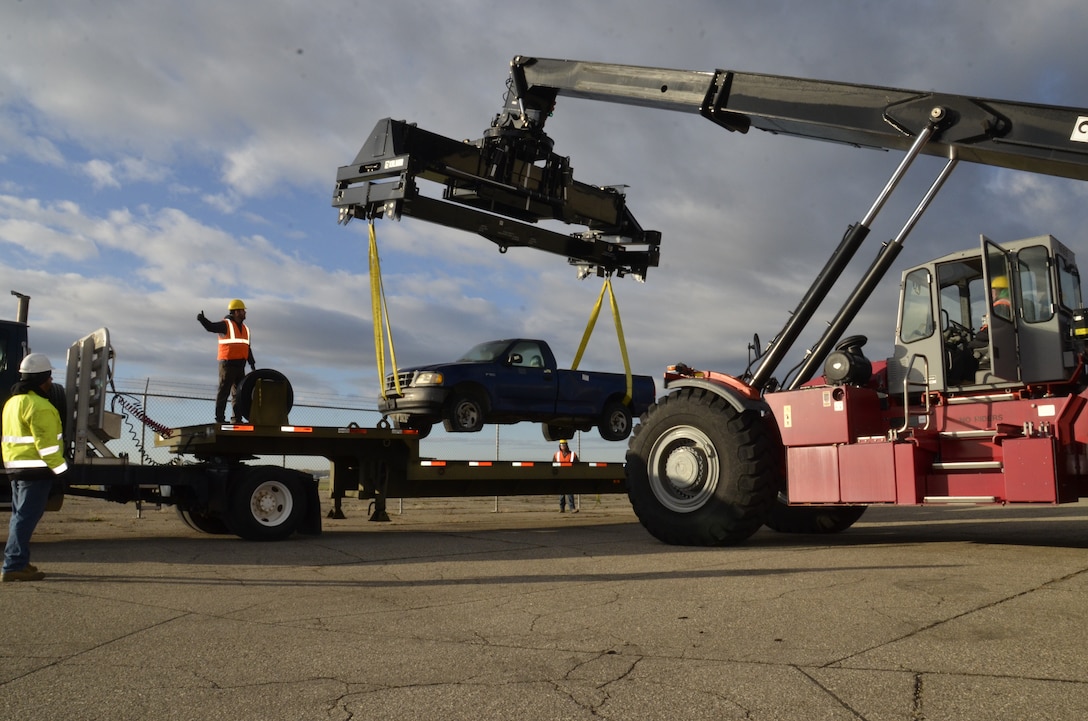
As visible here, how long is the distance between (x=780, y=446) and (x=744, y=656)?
5.47 m

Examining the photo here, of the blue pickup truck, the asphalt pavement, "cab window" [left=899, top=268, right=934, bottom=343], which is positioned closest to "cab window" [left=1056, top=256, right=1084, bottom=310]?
"cab window" [left=899, top=268, right=934, bottom=343]

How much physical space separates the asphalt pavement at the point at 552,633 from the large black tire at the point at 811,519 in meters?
2.19

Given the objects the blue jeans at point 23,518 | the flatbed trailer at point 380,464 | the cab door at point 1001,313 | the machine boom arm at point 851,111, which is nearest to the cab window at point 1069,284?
Result: the cab door at point 1001,313

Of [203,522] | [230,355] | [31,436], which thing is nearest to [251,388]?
Answer: [230,355]

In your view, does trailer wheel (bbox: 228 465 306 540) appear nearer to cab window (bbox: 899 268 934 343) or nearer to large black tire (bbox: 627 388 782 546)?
large black tire (bbox: 627 388 782 546)

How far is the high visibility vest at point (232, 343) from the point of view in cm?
1209

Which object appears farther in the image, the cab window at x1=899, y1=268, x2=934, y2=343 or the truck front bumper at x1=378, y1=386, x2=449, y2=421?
the truck front bumper at x1=378, y1=386, x2=449, y2=421

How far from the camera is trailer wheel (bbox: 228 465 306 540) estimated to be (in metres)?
11.1

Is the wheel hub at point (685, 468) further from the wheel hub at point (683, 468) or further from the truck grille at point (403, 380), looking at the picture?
the truck grille at point (403, 380)

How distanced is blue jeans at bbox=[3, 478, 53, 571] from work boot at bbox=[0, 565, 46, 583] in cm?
4

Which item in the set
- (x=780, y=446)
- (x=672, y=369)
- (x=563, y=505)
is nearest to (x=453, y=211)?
(x=672, y=369)

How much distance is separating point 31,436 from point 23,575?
3.78 feet

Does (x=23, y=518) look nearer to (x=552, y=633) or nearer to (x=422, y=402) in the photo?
(x=552, y=633)

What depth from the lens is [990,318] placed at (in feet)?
30.6
